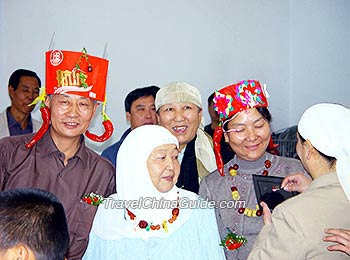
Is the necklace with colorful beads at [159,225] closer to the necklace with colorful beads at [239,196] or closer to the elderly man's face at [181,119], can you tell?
the necklace with colorful beads at [239,196]

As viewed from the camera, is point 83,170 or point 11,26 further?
point 11,26

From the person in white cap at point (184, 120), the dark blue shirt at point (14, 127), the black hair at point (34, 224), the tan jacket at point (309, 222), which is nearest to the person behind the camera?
the black hair at point (34, 224)

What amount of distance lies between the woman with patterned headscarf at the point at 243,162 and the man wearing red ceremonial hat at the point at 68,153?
58 centimetres

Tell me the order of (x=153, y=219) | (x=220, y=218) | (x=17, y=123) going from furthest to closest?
(x=17, y=123)
(x=220, y=218)
(x=153, y=219)

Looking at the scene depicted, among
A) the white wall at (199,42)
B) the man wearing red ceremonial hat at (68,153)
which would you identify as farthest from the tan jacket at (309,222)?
the white wall at (199,42)

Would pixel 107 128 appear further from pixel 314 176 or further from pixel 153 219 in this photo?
pixel 314 176

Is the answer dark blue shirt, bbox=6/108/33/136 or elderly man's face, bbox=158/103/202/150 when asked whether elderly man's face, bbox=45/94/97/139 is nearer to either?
elderly man's face, bbox=158/103/202/150

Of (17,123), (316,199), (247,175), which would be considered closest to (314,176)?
(316,199)

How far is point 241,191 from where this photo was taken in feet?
8.81

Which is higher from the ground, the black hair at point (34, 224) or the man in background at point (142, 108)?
the man in background at point (142, 108)

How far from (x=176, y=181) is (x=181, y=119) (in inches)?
31.1

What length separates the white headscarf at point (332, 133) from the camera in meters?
1.88

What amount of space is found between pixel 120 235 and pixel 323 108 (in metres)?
1.05

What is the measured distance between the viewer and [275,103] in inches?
232
